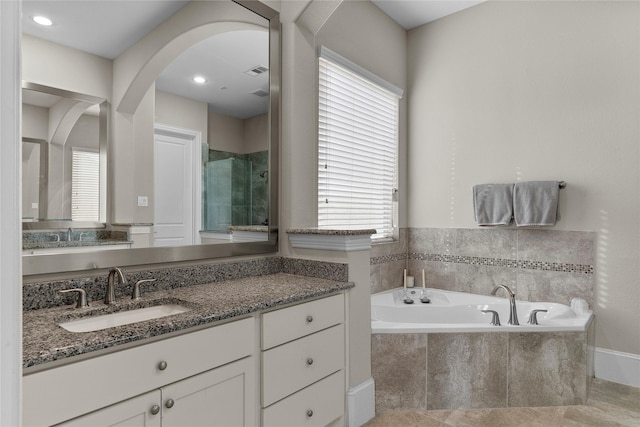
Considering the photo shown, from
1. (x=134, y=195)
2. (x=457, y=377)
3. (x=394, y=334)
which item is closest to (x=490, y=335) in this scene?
(x=457, y=377)

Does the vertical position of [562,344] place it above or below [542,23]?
below

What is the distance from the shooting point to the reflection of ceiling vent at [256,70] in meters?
2.32

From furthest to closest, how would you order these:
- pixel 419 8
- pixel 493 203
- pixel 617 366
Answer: pixel 419 8
pixel 493 203
pixel 617 366

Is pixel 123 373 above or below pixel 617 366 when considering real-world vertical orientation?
above

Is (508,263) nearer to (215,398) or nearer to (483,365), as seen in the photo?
(483,365)

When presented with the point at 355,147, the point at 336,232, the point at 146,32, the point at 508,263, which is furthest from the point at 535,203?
the point at 146,32

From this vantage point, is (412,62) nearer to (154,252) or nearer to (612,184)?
(612,184)

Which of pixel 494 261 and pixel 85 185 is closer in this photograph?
pixel 85 185

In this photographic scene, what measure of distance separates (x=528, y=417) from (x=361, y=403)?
0.99 metres

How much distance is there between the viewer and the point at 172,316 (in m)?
1.39

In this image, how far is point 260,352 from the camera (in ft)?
5.38

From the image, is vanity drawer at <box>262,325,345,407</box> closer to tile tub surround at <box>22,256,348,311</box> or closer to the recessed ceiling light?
tile tub surround at <box>22,256,348,311</box>

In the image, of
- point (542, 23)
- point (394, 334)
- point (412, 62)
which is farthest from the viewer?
point (412, 62)

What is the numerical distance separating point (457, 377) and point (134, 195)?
209cm
